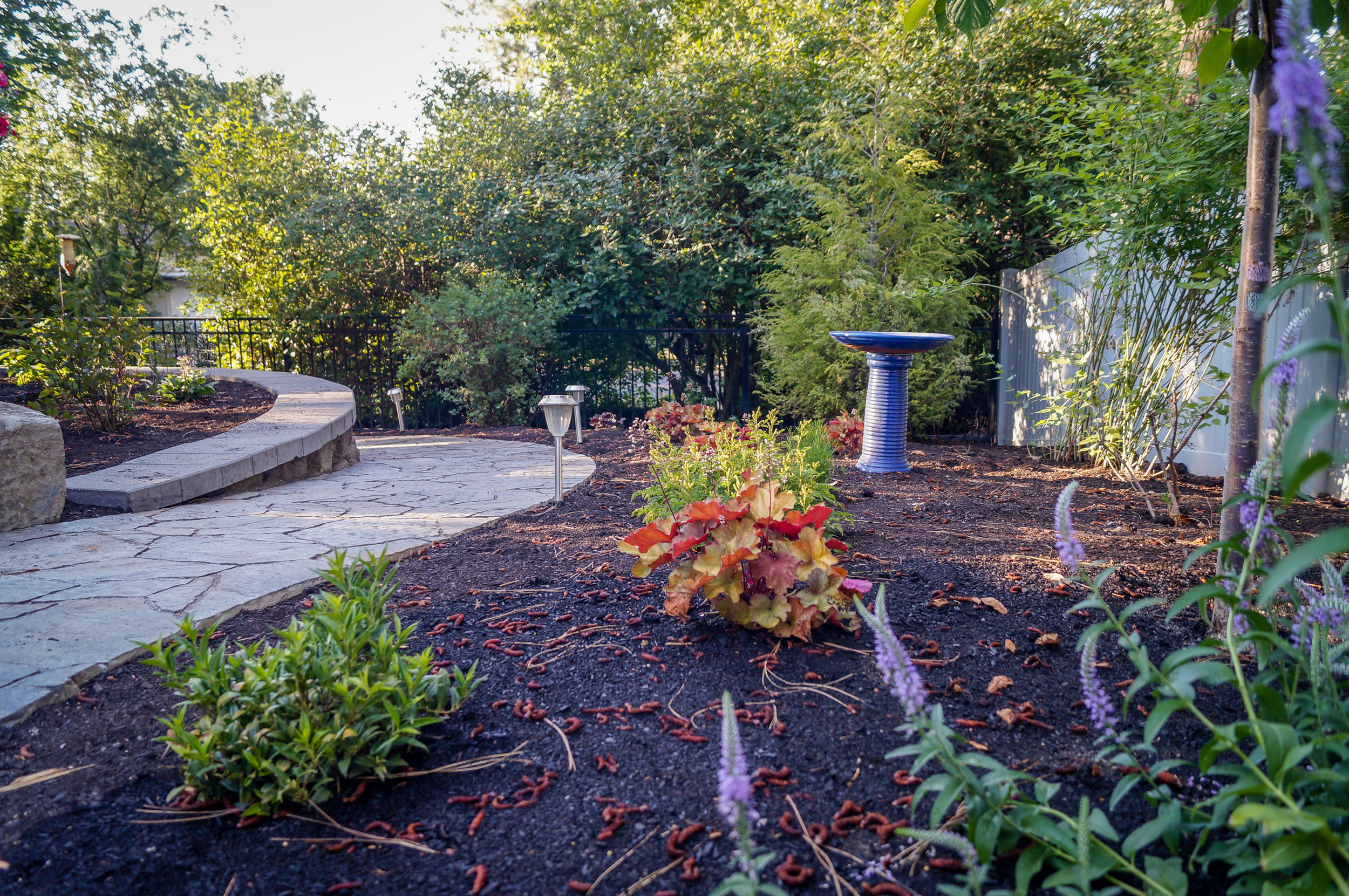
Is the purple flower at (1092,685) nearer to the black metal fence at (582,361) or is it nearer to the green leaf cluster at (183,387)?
the black metal fence at (582,361)

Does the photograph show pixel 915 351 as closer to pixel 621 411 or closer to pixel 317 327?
pixel 621 411

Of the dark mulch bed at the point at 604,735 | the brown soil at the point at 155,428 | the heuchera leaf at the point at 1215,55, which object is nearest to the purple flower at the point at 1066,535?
the dark mulch bed at the point at 604,735

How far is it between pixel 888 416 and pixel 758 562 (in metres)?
3.24

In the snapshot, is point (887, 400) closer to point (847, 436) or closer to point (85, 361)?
point (847, 436)

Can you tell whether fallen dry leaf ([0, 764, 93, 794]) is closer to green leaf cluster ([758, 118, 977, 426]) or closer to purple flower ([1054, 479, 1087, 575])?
purple flower ([1054, 479, 1087, 575])

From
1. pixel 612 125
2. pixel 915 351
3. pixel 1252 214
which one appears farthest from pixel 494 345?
pixel 1252 214

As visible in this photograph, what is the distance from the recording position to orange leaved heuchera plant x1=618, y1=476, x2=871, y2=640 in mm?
2139

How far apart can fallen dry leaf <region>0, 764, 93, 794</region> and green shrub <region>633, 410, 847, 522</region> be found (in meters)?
1.98

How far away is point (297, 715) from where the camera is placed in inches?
62.5

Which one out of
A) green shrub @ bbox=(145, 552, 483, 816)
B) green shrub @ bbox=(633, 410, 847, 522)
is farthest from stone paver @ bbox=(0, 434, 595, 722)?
green shrub @ bbox=(633, 410, 847, 522)

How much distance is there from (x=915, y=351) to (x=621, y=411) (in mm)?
4917

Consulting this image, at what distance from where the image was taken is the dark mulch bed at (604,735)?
1384mm

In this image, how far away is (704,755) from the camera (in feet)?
5.51

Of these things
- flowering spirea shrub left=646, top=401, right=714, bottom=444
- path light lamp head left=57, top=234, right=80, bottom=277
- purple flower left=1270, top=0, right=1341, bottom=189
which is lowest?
flowering spirea shrub left=646, top=401, right=714, bottom=444
